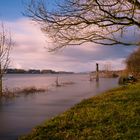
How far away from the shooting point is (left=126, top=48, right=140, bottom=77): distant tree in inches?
2097

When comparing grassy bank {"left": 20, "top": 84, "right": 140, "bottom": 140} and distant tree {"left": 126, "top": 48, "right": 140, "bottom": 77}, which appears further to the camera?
distant tree {"left": 126, "top": 48, "right": 140, "bottom": 77}

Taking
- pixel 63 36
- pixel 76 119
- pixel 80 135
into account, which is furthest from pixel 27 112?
pixel 80 135

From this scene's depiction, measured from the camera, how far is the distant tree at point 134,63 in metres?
53.3

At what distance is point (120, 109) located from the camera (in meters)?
13.3

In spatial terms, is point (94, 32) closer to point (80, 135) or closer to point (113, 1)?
point (113, 1)

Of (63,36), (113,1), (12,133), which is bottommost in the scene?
(12,133)

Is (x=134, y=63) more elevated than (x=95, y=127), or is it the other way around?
(x=134, y=63)

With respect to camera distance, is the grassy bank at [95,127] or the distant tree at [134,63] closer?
the grassy bank at [95,127]

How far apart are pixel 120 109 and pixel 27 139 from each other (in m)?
4.62

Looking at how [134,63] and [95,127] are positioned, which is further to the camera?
[134,63]

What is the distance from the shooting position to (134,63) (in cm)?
5438

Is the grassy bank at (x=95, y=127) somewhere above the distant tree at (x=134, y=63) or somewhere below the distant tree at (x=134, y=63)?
below

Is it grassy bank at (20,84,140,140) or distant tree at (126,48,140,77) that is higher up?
distant tree at (126,48,140,77)

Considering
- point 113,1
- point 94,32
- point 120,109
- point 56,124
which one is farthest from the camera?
point 94,32
